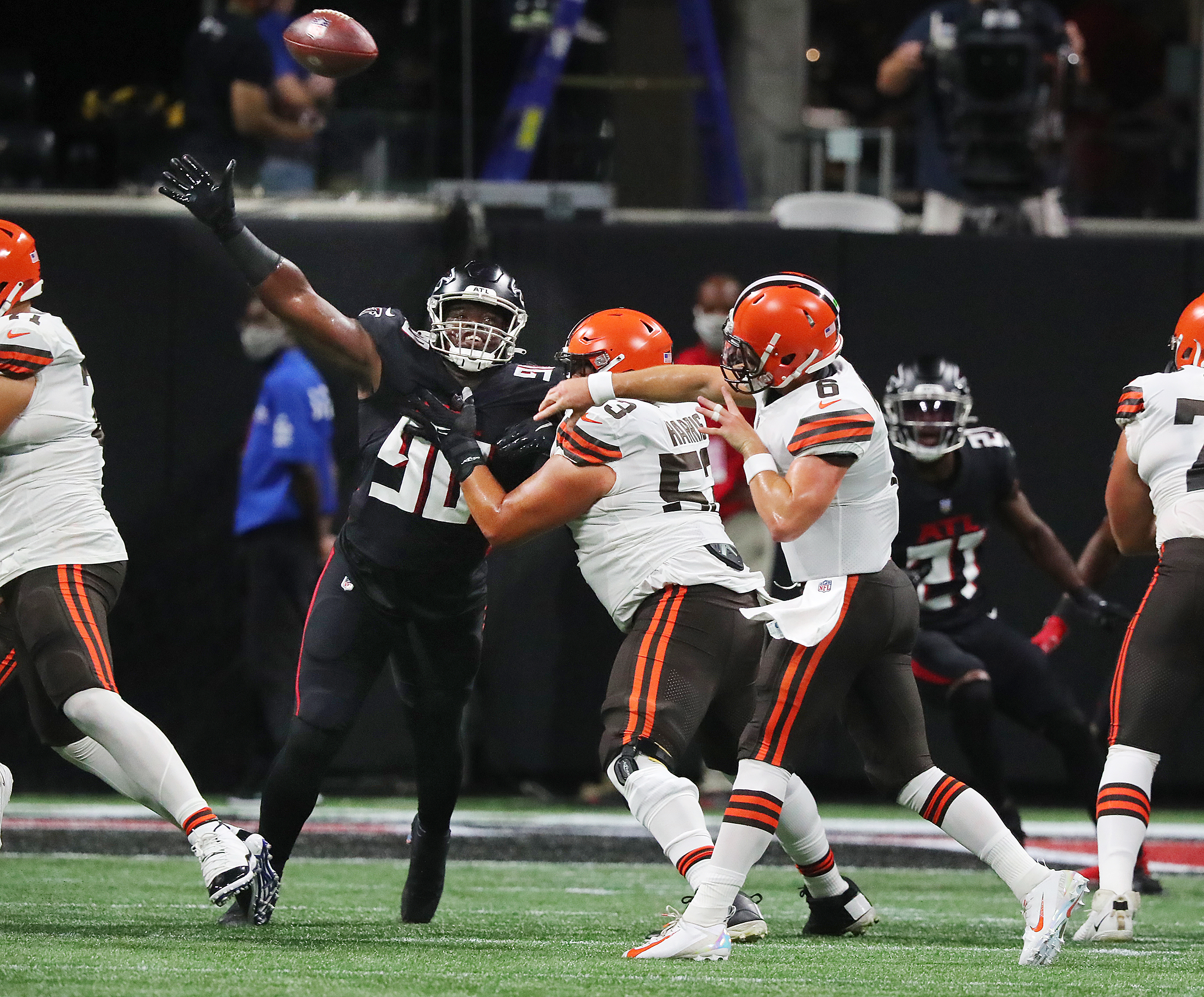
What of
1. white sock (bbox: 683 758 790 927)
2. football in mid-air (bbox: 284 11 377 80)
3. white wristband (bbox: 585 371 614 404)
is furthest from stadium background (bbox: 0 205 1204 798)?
white sock (bbox: 683 758 790 927)

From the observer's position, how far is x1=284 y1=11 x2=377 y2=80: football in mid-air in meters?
5.50

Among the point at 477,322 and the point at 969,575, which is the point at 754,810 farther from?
the point at 969,575

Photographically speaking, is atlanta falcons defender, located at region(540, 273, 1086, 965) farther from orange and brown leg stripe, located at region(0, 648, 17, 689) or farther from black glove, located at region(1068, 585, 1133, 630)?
orange and brown leg stripe, located at region(0, 648, 17, 689)

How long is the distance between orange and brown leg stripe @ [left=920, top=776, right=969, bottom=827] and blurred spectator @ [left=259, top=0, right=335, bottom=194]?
5136 millimetres

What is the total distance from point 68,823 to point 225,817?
0.63 m

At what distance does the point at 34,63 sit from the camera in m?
9.41

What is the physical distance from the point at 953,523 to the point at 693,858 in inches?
104

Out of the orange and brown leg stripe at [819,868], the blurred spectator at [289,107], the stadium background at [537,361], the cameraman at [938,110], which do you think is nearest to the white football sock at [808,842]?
the orange and brown leg stripe at [819,868]

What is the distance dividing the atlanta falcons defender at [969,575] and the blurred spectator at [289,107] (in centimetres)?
330

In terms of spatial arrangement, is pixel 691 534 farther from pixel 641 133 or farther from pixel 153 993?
pixel 641 133

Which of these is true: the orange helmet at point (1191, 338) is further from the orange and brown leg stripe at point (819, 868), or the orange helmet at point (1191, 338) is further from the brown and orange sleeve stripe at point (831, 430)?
the orange and brown leg stripe at point (819, 868)

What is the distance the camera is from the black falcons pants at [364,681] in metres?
4.90

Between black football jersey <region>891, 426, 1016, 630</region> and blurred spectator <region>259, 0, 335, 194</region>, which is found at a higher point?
blurred spectator <region>259, 0, 335, 194</region>

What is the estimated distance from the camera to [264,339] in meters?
8.30
